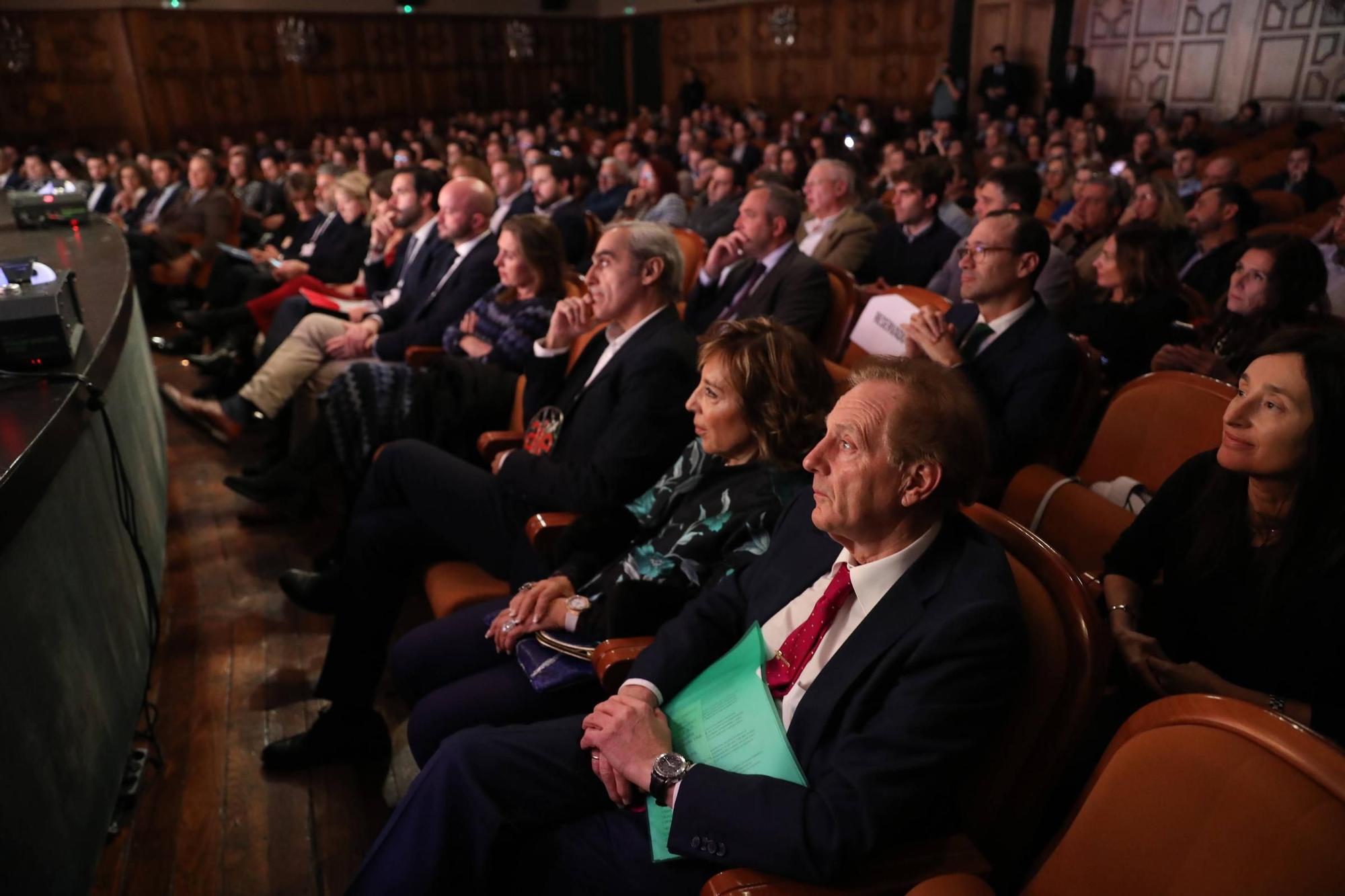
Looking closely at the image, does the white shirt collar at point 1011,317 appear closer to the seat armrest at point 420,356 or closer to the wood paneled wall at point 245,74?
the seat armrest at point 420,356

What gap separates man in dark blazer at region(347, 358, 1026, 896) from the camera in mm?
1054

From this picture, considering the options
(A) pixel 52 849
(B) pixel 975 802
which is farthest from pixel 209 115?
(B) pixel 975 802

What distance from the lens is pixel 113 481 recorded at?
2.14 meters

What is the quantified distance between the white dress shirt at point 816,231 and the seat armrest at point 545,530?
100 inches

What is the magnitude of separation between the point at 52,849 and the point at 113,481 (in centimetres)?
96

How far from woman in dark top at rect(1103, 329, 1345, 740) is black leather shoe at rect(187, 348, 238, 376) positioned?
12.9 feet

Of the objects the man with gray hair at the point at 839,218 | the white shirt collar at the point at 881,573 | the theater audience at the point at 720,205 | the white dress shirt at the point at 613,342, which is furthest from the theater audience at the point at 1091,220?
the white shirt collar at the point at 881,573

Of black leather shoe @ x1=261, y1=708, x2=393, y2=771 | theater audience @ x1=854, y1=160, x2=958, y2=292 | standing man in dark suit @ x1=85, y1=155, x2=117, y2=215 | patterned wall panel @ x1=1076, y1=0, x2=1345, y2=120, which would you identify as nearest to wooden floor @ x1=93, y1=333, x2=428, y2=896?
black leather shoe @ x1=261, y1=708, x2=393, y2=771

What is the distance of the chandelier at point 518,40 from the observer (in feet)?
48.4

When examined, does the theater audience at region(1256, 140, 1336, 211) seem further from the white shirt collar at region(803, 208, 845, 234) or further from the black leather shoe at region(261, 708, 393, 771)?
the black leather shoe at region(261, 708, 393, 771)

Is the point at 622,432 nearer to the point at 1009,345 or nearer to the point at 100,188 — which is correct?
the point at 1009,345

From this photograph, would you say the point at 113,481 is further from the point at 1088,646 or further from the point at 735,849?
the point at 1088,646

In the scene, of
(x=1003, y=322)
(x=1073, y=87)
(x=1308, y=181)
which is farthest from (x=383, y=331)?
(x=1073, y=87)

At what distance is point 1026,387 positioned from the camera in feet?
6.83
